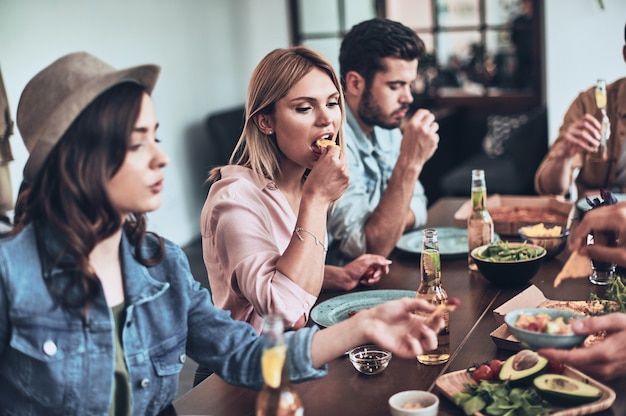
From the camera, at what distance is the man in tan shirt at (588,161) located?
304 cm

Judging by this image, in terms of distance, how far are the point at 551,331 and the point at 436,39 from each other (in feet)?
17.1

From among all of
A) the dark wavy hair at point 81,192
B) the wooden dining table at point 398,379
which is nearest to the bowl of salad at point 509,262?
the wooden dining table at point 398,379

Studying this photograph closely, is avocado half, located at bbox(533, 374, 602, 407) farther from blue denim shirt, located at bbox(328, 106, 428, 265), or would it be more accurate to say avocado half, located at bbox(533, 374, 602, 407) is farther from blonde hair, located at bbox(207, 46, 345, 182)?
blue denim shirt, located at bbox(328, 106, 428, 265)

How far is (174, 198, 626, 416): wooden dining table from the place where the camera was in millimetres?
1473

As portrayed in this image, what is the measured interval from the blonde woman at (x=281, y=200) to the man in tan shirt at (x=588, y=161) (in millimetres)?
1138

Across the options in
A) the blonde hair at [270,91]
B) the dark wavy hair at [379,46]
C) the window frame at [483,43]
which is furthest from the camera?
the window frame at [483,43]

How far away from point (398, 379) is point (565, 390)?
326 mm

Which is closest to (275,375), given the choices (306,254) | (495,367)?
(495,367)

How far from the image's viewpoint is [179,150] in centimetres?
560

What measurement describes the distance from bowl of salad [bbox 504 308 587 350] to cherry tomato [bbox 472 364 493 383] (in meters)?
0.09

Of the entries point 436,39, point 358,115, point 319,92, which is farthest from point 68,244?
point 436,39

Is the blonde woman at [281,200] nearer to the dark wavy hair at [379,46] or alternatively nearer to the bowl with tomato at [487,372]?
the bowl with tomato at [487,372]

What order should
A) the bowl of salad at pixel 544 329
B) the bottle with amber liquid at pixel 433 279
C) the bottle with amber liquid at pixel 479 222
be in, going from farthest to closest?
the bottle with amber liquid at pixel 479 222, the bottle with amber liquid at pixel 433 279, the bowl of salad at pixel 544 329

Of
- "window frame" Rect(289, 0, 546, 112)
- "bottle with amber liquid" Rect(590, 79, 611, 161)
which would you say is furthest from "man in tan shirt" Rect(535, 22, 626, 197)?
"window frame" Rect(289, 0, 546, 112)
